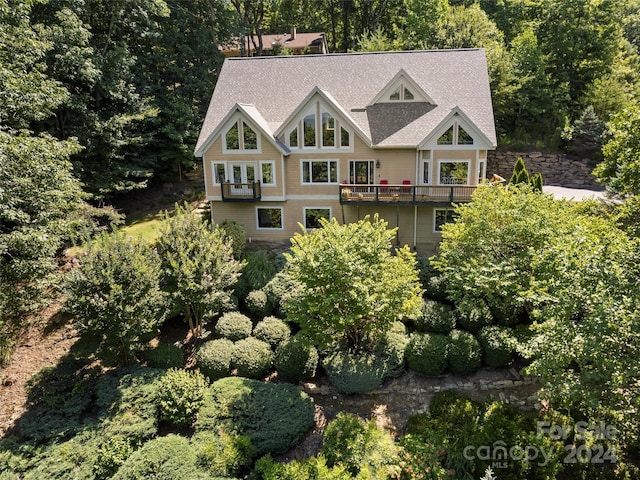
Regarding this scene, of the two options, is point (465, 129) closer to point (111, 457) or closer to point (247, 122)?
point (247, 122)

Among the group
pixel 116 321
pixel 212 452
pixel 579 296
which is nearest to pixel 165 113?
pixel 116 321

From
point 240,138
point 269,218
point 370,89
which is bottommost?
point 269,218

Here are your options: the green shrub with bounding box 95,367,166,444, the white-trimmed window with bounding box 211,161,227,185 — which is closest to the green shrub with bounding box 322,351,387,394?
the green shrub with bounding box 95,367,166,444

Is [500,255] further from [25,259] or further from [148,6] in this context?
[148,6]

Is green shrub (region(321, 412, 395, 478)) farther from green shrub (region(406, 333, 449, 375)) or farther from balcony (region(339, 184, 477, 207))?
balcony (region(339, 184, 477, 207))

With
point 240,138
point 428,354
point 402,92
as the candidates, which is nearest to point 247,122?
point 240,138

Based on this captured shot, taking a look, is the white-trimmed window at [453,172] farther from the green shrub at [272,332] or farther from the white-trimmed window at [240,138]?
the green shrub at [272,332]
